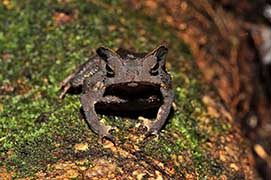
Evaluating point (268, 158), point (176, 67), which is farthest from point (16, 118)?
point (268, 158)

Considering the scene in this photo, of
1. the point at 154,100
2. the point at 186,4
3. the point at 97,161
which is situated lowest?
the point at 97,161

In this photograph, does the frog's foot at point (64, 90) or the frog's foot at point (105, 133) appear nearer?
the frog's foot at point (105, 133)

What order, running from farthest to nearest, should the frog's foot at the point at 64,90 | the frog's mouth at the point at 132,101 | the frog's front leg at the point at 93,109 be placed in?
the frog's foot at the point at 64,90
the frog's front leg at the point at 93,109
the frog's mouth at the point at 132,101

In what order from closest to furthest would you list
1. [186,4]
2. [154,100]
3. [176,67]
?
[154,100], [176,67], [186,4]

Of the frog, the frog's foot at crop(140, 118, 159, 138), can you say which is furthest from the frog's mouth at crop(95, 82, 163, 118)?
the frog's foot at crop(140, 118, 159, 138)

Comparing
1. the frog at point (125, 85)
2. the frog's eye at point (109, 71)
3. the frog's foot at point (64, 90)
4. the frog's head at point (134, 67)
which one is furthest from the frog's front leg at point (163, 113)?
the frog's foot at point (64, 90)

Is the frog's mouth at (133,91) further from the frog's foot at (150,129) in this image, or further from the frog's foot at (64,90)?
the frog's foot at (64,90)

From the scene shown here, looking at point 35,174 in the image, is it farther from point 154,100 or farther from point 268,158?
point 268,158
